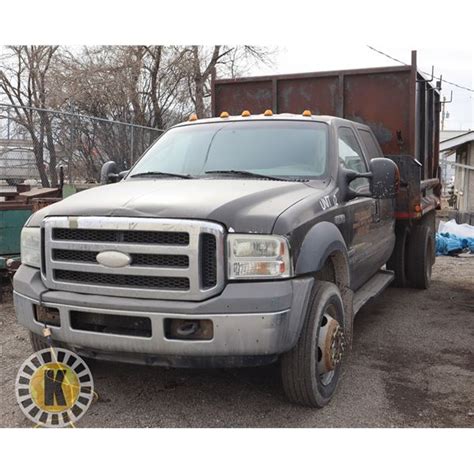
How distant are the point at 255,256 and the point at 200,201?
19.4 inches

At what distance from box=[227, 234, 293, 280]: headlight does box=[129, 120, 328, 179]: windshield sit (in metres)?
1.18

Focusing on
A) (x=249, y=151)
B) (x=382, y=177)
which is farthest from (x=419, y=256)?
(x=249, y=151)

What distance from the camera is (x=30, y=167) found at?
10.7 metres

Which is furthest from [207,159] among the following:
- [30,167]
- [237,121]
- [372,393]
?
[30,167]

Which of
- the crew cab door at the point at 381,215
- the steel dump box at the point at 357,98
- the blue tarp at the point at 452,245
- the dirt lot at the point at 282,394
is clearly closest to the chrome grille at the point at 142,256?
the dirt lot at the point at 282,394

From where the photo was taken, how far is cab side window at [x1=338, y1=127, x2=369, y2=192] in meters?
4.74

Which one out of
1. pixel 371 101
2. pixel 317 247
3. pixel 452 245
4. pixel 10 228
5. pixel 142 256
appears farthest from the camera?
pixel 452 245

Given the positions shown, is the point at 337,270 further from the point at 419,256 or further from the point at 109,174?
the point at 419,256

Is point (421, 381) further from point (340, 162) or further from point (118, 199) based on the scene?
point (118, 199)

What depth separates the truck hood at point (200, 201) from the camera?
10.6 feet

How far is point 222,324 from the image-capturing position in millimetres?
3117

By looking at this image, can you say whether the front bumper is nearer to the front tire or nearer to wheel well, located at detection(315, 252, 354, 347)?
the front tire

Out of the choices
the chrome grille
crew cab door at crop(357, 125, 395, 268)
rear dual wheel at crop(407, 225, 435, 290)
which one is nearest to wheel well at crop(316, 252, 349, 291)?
the chrome grille

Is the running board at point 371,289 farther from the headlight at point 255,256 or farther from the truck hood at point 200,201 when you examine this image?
the headlight at point 255,256
